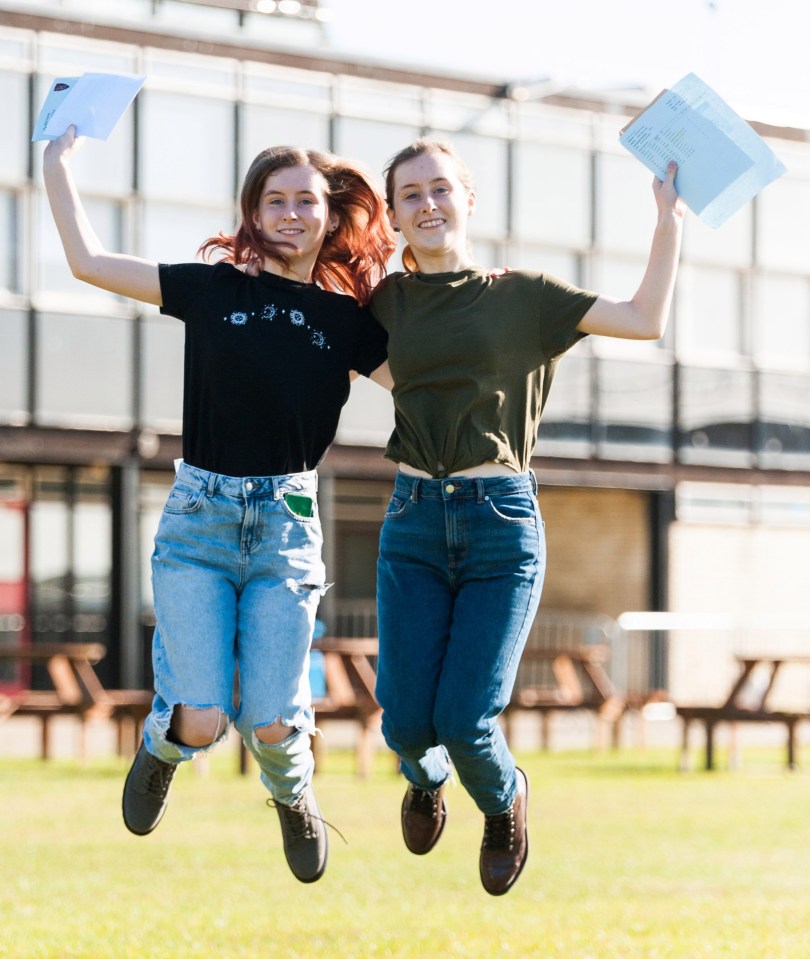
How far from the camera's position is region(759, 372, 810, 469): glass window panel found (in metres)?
25.2

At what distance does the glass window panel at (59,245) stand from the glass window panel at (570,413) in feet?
19.1

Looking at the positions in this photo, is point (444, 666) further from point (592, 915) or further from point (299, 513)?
point (592, 915)

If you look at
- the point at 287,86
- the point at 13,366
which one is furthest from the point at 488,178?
the point at 13,366

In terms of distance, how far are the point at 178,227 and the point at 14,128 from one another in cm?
222

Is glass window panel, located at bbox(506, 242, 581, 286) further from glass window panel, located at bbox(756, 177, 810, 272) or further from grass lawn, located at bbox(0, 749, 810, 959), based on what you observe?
grass lawn, located at bbox(0, 749, 810, 959)

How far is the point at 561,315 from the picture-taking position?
615 centimetres

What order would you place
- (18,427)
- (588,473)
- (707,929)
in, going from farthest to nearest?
1. (588,473)
2. (18,427)
3. (707,929)

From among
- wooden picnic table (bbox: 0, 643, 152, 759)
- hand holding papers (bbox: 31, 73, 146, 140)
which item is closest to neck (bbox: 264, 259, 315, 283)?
hand holding papers (bbox: 31, 73, 146, 140)

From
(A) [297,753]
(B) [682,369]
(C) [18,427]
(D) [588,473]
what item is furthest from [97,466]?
(A) [297,753]

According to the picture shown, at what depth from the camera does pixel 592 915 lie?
30.4ft

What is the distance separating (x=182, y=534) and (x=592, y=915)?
4205mm

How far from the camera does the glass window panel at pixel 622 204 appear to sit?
2441cm

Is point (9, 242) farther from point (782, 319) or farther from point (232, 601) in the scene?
point (232, 601)

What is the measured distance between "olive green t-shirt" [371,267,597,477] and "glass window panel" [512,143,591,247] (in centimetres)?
1784
